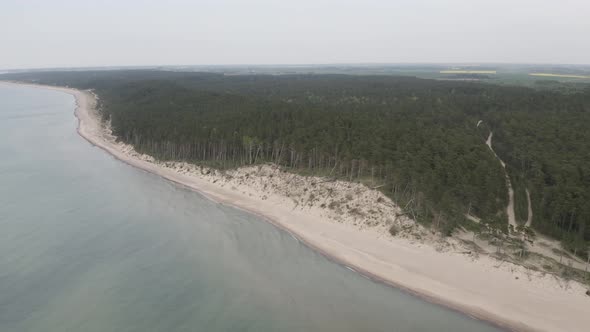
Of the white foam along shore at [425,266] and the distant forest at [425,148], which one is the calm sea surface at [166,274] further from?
the distant forest at [425,148]

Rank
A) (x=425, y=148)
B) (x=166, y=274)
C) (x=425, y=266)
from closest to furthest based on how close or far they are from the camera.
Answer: (x=425, y=266) < (x=166, y=274) < (x=425, y=148)

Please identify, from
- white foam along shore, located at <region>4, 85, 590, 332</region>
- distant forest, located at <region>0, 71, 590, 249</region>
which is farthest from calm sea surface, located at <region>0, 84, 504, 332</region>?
distant forest, located at <region>0, 71, 590, 249</region>

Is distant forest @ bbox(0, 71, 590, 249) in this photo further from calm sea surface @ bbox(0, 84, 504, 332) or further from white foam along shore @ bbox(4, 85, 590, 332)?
calm sea surface @ bbox(0, 84, 504, 332)

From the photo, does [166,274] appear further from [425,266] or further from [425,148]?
[425,148]

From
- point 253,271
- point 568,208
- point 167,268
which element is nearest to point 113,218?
point 167,268

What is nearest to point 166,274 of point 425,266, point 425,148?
point 425,266
